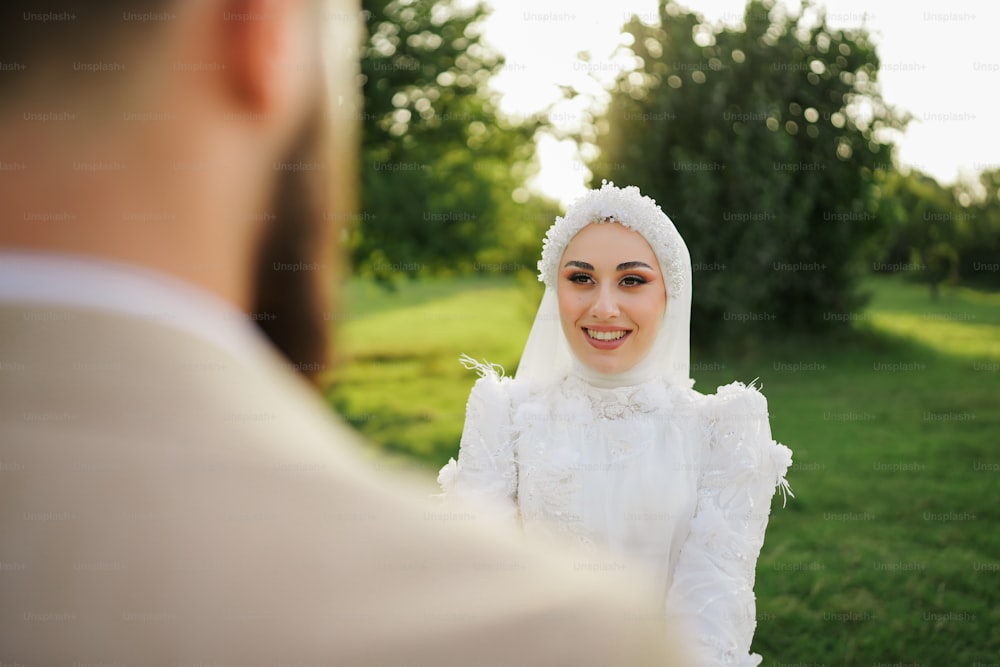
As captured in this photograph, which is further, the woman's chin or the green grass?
the green grass

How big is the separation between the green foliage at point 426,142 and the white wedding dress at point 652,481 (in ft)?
35.3

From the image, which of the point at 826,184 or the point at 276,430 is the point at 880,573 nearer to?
the point at 276,430

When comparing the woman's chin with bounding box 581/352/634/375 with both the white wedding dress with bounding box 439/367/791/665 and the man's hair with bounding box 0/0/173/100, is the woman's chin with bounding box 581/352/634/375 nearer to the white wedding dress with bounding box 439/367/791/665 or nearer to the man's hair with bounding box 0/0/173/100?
the white wedding dress with bounding box 439/367/791/665

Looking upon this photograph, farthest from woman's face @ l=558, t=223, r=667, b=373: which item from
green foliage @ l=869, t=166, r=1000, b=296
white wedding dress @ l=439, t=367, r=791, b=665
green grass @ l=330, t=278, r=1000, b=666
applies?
green foliage @ l=869, t=166, r=1000, b=296

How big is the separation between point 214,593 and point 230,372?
0.46 ft

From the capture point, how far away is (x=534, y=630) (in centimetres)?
55

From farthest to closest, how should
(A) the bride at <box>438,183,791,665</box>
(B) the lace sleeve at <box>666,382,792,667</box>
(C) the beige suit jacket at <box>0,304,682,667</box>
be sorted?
1. (A) the bride at <box>438,183,791,665</box>
2. (B) the lace sleeve at <box>666,382,792,667</box>
3. (C) the beige suit jacket at <box>0,304,682,667</box>

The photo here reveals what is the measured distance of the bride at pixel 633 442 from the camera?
3131mm

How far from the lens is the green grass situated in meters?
5.99

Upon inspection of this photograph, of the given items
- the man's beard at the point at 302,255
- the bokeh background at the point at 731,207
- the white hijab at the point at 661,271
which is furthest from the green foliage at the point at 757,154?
the man's beard at the point at 302,255

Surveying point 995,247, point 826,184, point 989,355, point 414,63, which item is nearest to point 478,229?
point 414,63

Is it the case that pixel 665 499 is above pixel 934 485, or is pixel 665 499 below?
above

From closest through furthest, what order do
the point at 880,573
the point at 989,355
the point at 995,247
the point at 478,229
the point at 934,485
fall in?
the point at 880,573, the point at 934,485, the point at 989,355, the point at 478,229, the point at 995,247

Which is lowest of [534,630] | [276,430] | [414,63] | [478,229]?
[534,630]
